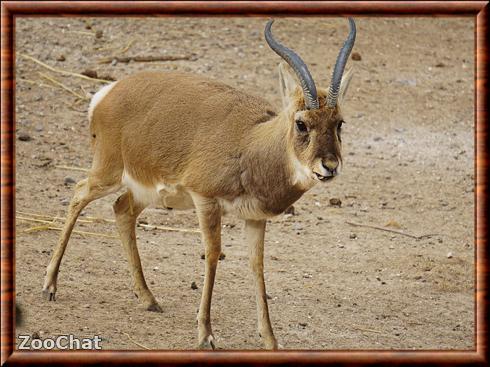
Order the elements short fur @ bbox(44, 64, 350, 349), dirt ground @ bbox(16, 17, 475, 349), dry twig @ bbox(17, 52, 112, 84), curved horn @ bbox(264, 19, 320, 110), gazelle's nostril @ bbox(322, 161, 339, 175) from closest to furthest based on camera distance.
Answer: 1. gazelle's nostril @ bbox(322, 161, 339, 175)
2. curved horn @ bbox(264, 19, 320, 110)
3. short fur @ bbox(44, 64, 350, 349)
4. dirt ground @ bbox(16, 17, 475, 349)
5. dry twig @ bbox(17, 52, 112, 84)

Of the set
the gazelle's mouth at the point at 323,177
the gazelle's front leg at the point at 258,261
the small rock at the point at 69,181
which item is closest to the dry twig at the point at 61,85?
the small rock at the point at 69,181

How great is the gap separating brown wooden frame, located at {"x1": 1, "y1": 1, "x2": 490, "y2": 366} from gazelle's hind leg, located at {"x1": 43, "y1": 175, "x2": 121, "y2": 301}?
1.51 m

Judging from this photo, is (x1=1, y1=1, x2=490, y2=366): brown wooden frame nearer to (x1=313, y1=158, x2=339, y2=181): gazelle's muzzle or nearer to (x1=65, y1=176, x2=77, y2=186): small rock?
(x1=313, y1=158, x2=339, y2=181): gazelle's muzzle

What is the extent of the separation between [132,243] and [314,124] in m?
2.04

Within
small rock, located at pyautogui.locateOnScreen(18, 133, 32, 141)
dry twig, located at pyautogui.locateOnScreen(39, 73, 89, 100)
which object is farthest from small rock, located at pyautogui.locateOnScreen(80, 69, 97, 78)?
small rock, located at pyautogui.locateOnScreen(18, 133, 32, 141)

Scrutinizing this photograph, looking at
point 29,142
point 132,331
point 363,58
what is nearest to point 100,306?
point 132,331

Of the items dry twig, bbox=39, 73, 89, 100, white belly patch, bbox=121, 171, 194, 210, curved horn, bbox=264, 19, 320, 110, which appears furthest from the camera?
dry twig, bbox=39, 73, 89, 100

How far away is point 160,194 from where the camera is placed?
7398 mm

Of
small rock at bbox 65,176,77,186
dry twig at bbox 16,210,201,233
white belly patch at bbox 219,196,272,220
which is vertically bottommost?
dry twig at bbox 16,210,201,233

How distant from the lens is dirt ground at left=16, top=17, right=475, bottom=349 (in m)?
7.50

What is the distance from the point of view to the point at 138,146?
7.46m

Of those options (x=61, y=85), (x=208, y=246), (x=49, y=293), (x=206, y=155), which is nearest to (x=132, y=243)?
(x=49, y=293)

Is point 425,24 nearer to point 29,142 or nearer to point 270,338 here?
point 29,142
